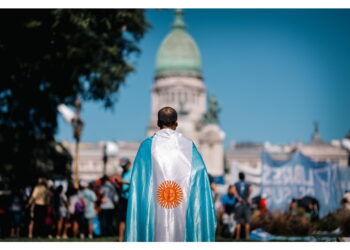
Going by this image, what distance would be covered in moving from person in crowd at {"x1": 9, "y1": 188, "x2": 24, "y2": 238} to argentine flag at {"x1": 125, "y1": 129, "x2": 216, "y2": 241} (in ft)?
27.2

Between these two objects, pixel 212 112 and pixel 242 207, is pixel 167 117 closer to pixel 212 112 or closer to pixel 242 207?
pixel 242 207

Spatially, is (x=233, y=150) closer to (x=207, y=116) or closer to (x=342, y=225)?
(x=207, y=116)

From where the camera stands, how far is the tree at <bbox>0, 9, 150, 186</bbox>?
14.7m

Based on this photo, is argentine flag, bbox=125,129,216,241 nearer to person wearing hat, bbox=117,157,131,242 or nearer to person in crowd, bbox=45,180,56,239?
person wearing hat, bbox=117,157,131,242

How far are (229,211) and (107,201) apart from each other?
2.55 m

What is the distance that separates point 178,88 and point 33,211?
101236 mm

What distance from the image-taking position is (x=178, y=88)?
371 ft

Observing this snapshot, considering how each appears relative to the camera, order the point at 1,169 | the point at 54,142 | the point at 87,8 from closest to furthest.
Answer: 1. the point at 87,8
2. the point at 1,169
3. the point at 54,142

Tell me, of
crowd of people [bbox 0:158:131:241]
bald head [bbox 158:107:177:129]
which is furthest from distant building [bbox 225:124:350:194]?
bald head [bbox 158:107:177:129]

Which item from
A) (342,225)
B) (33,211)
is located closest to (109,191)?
(33,211)

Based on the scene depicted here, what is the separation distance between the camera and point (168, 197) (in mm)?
5527

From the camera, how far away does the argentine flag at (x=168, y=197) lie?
5469mm

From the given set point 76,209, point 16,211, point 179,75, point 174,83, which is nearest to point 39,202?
point 76,209
